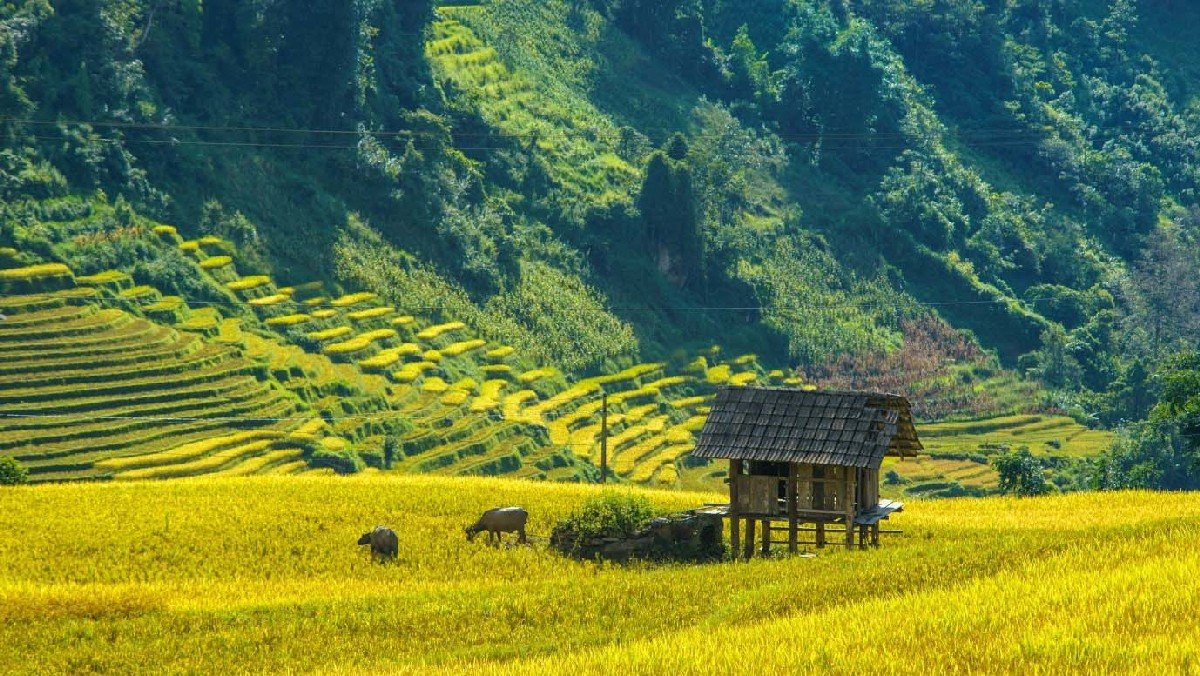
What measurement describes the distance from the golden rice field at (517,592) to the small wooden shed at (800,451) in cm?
150

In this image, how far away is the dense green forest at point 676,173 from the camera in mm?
94750

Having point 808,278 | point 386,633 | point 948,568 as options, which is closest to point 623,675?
point 386,633

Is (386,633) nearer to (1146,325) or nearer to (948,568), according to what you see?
(948,568)

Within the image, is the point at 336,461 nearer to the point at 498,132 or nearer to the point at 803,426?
the point at 803,426

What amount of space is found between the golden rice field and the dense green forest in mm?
28921

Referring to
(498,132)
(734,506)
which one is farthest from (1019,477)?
(498,132)

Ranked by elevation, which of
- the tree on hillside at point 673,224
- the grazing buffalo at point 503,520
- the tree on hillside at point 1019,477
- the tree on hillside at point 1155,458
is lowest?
the tree on hillside at point 1155,458

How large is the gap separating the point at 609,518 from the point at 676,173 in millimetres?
67469

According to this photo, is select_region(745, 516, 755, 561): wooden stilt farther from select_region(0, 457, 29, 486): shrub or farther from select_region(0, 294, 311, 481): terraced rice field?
select_region(0, 294, 311, 481): terraced rice field

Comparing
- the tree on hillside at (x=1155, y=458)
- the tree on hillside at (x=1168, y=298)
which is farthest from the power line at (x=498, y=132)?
the tree on hillside at (x=1155, y=458)

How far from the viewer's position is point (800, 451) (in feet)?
151

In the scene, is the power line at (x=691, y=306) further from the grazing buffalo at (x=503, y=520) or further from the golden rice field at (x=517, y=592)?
the grazing buffalo at (x=503, y=520)

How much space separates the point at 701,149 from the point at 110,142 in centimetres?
4507

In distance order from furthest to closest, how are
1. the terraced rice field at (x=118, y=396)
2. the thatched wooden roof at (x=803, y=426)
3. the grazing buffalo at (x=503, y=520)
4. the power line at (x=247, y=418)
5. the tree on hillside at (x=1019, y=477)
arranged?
the power line at (x=247, y=418) → the terraced rice field at (x=118, y=396) → the tree on hillside at (x=1019, y=477) → the grazing buffalo at (x=503, y=520) → the thatched wooden roof at (x=803, y=426)
